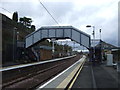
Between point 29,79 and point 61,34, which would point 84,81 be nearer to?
point 29,79

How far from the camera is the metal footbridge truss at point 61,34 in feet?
147

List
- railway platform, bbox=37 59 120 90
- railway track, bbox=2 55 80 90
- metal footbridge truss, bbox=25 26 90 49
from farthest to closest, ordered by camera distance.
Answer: metal footbridge truss, bbox=25 26 90 49
railway track, bbox=2 55 80 90
railway platform, bbox=37 59 120 90

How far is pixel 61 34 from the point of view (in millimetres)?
45812

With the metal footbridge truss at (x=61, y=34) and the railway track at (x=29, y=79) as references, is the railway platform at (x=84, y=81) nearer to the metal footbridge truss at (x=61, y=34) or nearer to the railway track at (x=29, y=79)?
the railway track at (x=29, y=79)

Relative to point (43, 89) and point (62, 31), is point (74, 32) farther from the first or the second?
point (43, 89)

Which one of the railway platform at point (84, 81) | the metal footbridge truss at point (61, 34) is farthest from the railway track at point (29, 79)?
the metal footbridge truss at point (61, 34)

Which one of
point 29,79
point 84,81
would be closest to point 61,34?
point 29,79

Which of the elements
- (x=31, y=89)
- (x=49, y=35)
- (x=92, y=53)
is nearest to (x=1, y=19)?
(x=49, y=35)

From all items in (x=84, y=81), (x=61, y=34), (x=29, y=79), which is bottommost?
(x=29, y=79)

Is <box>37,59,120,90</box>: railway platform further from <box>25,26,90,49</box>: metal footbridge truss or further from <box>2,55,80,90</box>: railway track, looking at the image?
<box>25,26,90,49</box>: metal footbridge truss

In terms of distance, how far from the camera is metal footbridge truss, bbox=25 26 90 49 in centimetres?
4466

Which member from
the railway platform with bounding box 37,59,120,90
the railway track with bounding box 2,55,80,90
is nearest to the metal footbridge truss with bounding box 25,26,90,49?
the railway track with bounding box 2,55,80,90

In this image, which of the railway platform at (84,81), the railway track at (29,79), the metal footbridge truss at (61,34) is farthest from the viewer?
the metal footbridge truss at (61,34)

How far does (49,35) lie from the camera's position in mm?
46625
